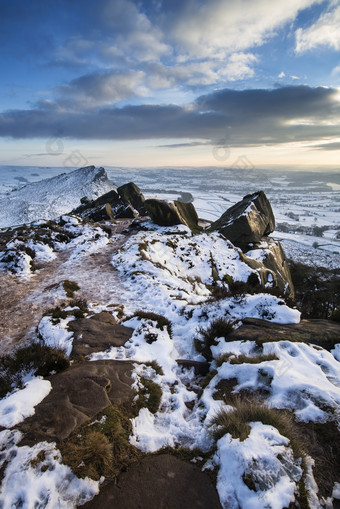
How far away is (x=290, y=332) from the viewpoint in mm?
7785

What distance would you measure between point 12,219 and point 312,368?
92.0 metres

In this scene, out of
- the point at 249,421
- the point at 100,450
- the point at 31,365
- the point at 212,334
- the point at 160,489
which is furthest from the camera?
the point at 212,334

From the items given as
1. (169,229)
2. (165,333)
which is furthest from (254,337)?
(169,229)

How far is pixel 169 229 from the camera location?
80.7 feet

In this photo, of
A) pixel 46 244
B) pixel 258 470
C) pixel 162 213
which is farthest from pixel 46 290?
pixel 162 213

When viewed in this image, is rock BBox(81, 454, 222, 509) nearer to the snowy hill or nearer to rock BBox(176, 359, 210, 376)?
rock BBox(176, 359, 210, 376)

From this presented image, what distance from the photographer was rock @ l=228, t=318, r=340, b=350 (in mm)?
7152

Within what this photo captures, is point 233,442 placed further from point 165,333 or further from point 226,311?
point 226,311

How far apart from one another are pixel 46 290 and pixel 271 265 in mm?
23183

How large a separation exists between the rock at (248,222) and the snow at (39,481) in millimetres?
26366

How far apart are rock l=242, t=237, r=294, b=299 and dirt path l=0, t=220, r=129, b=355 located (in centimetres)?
1415

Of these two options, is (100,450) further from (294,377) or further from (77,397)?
(294,377)

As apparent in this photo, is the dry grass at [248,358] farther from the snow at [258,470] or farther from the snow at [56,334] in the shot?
the snow at [56,334]

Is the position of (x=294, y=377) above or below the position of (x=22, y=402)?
above
